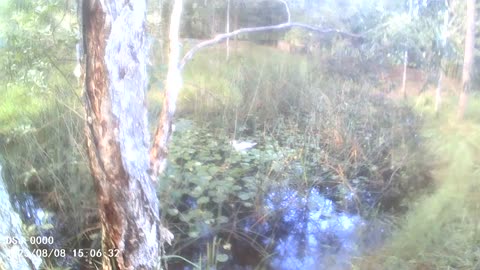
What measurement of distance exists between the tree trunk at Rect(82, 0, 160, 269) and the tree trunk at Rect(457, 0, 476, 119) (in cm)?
81

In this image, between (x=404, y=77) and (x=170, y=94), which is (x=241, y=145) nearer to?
(x=170, y=94)

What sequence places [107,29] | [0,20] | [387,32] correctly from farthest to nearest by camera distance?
[0,20]
[387,32]
[107,29]

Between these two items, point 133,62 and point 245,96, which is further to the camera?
point 245,96

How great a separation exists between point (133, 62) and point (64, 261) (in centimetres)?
65

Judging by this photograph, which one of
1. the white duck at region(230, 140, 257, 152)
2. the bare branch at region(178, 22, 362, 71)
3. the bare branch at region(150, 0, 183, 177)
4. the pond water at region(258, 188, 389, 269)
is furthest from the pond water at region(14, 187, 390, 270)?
the bare branch at region(178, 22, 362, 71)

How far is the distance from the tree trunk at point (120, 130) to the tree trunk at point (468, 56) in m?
0.81

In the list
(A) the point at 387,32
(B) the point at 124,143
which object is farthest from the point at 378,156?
(B) the point at 124,143

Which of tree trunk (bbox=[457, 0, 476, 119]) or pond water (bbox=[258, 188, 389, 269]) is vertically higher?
tree trunk (bbox=[457, 0, 476, 119])

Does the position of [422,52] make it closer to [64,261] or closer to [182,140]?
[182,140]

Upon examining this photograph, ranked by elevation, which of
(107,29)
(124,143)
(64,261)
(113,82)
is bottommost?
(64,261)

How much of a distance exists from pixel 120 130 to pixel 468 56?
901 mm

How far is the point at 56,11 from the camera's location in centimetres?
122

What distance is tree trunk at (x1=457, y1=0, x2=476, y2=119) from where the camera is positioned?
111cm

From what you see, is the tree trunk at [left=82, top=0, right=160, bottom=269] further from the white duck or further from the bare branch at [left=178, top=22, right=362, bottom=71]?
the white duck
